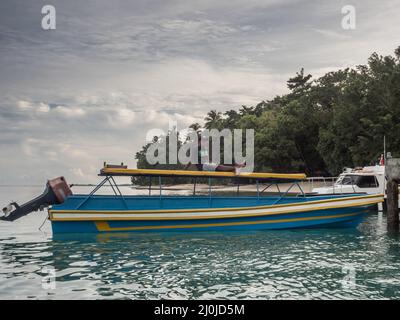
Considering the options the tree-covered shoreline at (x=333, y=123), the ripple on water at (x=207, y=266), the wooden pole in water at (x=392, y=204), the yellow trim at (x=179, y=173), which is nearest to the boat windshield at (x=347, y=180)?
the wooden pole in water at (x=392, y=204)

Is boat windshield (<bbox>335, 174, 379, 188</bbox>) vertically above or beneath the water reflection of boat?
above

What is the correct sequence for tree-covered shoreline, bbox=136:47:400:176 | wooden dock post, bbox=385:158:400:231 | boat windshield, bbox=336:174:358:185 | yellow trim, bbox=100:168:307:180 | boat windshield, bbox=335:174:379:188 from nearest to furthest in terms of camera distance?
yellow trim, bbox=100:168:307:180 → wooden dock post, bbox=385:158:400:231 → boat windshield, bbox=335:174:379:188 → boat windshield, bbox=336:174:358:185 → tree-covered shoreline, bbox=136:47:400:176

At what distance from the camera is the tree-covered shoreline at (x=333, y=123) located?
172 ft

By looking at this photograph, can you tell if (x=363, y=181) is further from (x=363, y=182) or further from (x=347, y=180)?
(x=347, y=180)

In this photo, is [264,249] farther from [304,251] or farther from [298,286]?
[298,286]

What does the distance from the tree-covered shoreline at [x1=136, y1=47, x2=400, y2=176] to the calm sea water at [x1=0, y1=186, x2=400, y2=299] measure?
3427 cm

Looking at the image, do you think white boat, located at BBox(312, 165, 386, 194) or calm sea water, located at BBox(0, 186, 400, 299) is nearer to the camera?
calm sea water, located at BBox(0, 186, 400, 299)

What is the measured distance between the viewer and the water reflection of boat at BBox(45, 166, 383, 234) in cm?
2061

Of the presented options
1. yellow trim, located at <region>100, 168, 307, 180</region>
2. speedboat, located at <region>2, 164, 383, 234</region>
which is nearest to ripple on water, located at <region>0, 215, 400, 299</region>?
speedboat, located at <region>2, 164, 383, 234</region>

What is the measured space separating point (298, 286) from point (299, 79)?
9595cm

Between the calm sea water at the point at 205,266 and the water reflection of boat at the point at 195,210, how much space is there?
641mm

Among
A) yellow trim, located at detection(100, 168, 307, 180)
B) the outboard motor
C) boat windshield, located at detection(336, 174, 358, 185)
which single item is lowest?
the outboard motor

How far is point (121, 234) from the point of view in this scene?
2086cm

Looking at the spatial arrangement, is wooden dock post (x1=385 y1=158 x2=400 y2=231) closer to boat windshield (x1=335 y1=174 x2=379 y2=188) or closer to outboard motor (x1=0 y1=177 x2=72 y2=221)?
boat windshield (x1=335 y1=174 x2=379 y2=188)
